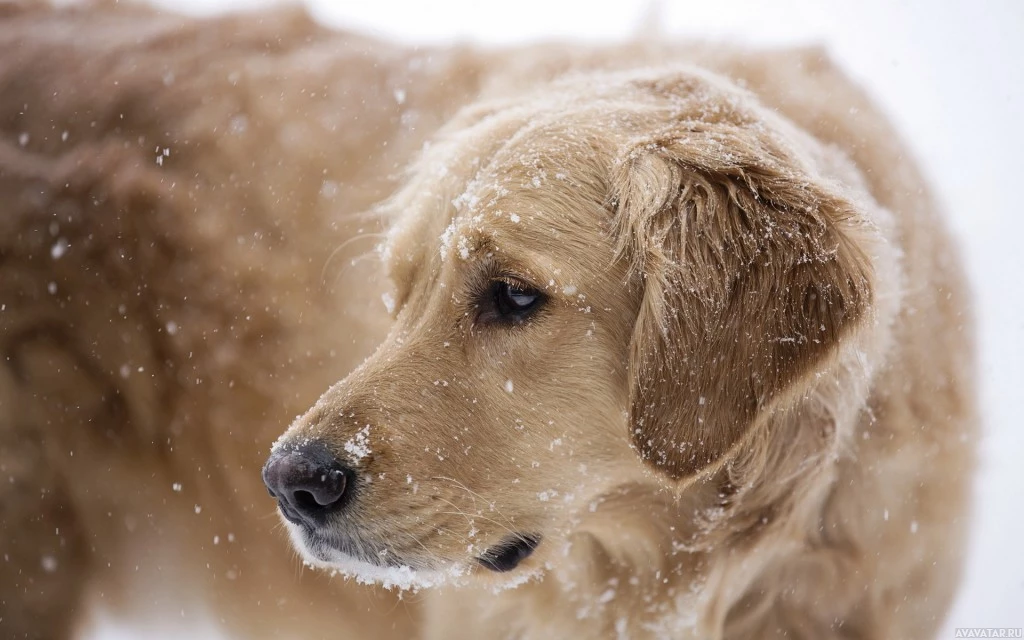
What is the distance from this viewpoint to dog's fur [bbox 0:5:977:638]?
238 centimetres

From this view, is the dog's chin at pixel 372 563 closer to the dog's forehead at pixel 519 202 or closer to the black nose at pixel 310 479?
the black nose at pixel 310 479

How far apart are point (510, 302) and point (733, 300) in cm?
59

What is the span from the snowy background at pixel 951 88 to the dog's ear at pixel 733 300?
123 centimetres

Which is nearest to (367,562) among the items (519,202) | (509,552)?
(509,552)

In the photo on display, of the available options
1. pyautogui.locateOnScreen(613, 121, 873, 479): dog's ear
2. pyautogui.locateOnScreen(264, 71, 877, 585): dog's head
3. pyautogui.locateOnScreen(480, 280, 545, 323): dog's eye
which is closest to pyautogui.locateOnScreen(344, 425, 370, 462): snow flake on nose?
pyautogui.locateOnScreen(264, 71, 877, 585): dog's head

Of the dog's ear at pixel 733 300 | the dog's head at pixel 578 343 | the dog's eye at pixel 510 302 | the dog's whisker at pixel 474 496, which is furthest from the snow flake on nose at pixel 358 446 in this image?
the dog's ear at pixel 733 300

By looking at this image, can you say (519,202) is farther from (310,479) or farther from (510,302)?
(310,479)

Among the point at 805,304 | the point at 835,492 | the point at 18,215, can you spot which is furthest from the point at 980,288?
the point at 18,215

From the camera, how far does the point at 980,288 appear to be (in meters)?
3.30

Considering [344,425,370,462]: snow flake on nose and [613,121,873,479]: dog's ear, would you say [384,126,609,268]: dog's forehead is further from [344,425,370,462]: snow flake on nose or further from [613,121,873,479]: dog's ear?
[344,425,370,462]: snow flake on nose

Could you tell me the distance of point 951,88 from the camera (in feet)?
14.3

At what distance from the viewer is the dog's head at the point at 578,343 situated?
2318 millimetres

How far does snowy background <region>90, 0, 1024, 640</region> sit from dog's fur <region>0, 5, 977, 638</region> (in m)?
0.27

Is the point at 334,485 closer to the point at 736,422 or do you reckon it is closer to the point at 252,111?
the point at 736,422
